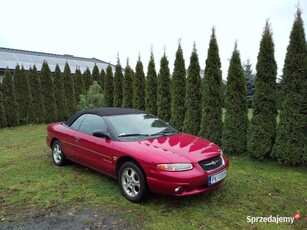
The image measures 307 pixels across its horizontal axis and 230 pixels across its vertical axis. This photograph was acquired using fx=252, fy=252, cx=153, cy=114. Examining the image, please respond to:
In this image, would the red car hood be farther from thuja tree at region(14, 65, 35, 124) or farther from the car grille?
thuja tree at region(14, 65, 35, 124)

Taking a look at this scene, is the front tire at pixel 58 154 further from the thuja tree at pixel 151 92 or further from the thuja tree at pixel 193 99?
the thuja tree at pixel 151 92

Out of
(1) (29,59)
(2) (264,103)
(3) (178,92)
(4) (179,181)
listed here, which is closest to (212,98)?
(2) (264,103)

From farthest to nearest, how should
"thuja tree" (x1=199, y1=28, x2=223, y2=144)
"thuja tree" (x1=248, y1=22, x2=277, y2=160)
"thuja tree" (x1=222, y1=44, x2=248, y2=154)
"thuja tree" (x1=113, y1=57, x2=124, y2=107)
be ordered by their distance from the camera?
"thuja tree" (x1=113, y1=57, x2=124, y2=107) → "thuja tree" (x1=199, y1=28, x2=223, y2=144) → "thuja tree" (x1=222, y1=44, x2=248, y2=154) → "thuja tree" (x1=248, y1=22, x2=277, y2=160)

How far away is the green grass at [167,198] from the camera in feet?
11.8

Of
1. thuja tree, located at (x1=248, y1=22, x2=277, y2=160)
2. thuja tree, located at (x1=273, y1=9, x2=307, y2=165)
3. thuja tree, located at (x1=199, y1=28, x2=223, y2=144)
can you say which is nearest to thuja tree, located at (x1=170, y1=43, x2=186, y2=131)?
thuja tree, located at (x1=199, y1=28, x2=223, y2=144)

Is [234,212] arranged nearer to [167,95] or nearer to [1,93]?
[167,95]

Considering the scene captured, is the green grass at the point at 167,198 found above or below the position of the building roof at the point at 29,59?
below

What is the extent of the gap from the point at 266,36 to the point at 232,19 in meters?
1.89

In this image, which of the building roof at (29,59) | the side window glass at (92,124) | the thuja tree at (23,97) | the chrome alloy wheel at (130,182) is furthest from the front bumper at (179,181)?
the building roof at (29,59)

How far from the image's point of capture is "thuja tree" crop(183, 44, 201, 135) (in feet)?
26.8

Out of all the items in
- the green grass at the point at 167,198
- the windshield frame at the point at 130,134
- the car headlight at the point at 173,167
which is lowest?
the green grass at the point at 167,198

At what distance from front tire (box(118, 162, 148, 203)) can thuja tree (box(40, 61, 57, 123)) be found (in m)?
11.8

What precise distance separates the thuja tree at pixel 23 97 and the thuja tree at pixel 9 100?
35 cm

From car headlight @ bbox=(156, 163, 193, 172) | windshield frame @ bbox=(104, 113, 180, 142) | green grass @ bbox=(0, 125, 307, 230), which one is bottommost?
green grass @ bbox=(0, 125, 307, 230)
